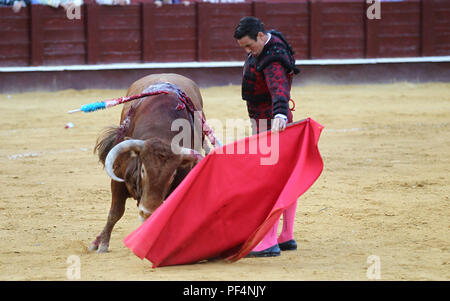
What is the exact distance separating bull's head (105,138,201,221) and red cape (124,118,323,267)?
0.20 meters

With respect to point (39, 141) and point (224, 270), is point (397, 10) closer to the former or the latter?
point (39, 141)

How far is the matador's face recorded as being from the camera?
3361mm

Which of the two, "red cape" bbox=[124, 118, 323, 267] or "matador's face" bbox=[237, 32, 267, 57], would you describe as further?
"matador's face" bbox=[237, 32, 267, 57]

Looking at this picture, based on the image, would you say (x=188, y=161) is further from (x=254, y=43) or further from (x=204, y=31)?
(x=204, y=31)

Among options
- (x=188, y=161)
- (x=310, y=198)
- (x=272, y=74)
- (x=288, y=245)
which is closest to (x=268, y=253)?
(x=288, y=245)

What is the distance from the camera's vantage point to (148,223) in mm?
3107

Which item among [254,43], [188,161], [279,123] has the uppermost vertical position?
[254,43]

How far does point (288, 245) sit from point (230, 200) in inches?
19.7

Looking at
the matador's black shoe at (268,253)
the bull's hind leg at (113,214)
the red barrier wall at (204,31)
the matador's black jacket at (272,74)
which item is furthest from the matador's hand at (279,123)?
the red barrier wall at (204,31)

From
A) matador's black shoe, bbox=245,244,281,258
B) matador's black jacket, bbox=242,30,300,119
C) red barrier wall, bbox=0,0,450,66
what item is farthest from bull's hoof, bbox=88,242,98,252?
red barrier wall, bbox=0,0,450,66

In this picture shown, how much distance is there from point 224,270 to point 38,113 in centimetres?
618

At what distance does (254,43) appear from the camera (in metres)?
3.38

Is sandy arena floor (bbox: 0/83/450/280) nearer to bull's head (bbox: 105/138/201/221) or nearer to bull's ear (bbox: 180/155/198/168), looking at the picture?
bull's head (bbox: 105/138/201/221)

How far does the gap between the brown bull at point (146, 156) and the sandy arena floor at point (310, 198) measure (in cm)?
26
